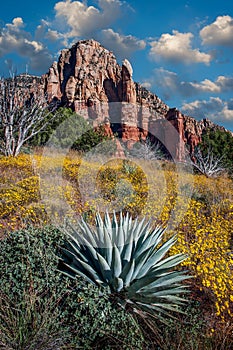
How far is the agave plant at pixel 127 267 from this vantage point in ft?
13.6

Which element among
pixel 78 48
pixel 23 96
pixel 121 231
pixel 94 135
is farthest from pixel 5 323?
pixel 78 48

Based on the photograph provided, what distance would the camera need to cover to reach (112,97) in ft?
251

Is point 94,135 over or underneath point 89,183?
over

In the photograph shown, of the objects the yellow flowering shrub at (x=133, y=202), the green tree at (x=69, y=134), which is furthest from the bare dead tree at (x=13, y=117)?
the green tree at (x=69, y=134)

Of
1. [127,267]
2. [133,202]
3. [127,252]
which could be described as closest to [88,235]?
[127,252]

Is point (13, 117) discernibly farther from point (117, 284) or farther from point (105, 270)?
point (117, 284)

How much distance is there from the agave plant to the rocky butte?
148ft

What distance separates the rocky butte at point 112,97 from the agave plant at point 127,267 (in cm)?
4514

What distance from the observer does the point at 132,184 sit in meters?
11.1

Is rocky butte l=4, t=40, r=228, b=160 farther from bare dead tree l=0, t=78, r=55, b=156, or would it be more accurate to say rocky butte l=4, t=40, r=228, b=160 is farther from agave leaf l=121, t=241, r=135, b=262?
agave leaf l=121, t=241, r=135, b=262

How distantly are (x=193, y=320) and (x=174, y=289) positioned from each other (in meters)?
0.43

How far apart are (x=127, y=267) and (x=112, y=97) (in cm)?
7431

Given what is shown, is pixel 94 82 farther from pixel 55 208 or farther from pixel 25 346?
pixel 25 346

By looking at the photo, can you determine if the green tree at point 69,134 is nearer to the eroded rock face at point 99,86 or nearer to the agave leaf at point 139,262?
the agave leaf at point 139,262
